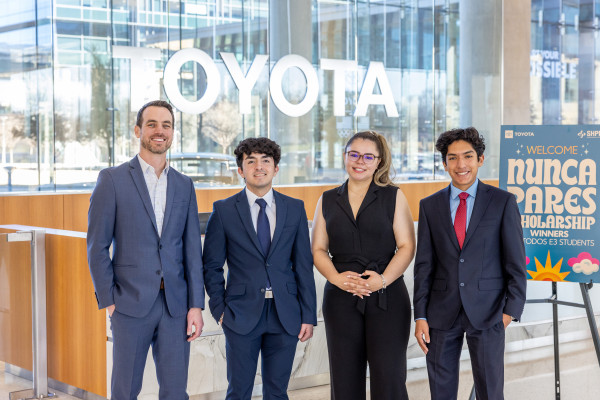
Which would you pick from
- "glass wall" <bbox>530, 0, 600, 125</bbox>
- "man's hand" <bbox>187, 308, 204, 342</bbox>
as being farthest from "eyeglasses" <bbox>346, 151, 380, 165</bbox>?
"glass wall" <bbox>530, 0, 600, 125</bbox>

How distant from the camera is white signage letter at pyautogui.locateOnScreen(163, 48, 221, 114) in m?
10.5

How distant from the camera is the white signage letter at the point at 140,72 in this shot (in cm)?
1069

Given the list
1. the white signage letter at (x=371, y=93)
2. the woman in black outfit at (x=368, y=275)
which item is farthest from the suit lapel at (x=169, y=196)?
the white signage letter at (x=371, y=93)

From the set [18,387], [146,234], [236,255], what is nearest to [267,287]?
[236,255]

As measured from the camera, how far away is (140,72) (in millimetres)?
10906

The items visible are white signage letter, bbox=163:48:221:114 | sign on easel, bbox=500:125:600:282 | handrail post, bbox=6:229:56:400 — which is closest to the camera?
sign on easel, bbox=500:125:600:282

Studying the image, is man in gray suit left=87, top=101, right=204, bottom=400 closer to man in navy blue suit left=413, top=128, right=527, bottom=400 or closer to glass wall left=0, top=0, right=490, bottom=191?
A: man in navy blue suit left=413, top=128, right=527, bottom=400

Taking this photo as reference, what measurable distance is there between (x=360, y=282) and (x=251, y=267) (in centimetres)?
50

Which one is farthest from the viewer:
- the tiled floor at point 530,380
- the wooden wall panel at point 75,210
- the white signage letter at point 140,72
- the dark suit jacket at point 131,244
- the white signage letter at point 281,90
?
the white signage letter at point 281,90

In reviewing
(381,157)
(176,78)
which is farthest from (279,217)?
(176,78)

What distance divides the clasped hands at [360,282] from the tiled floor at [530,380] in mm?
2005

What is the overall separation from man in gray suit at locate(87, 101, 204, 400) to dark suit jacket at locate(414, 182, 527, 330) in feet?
3.49

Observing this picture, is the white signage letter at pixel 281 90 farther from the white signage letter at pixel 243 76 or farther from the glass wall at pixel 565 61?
the glass wall at pixel 565 61

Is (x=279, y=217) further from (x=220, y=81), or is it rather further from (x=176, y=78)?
(x=220, y=81)
